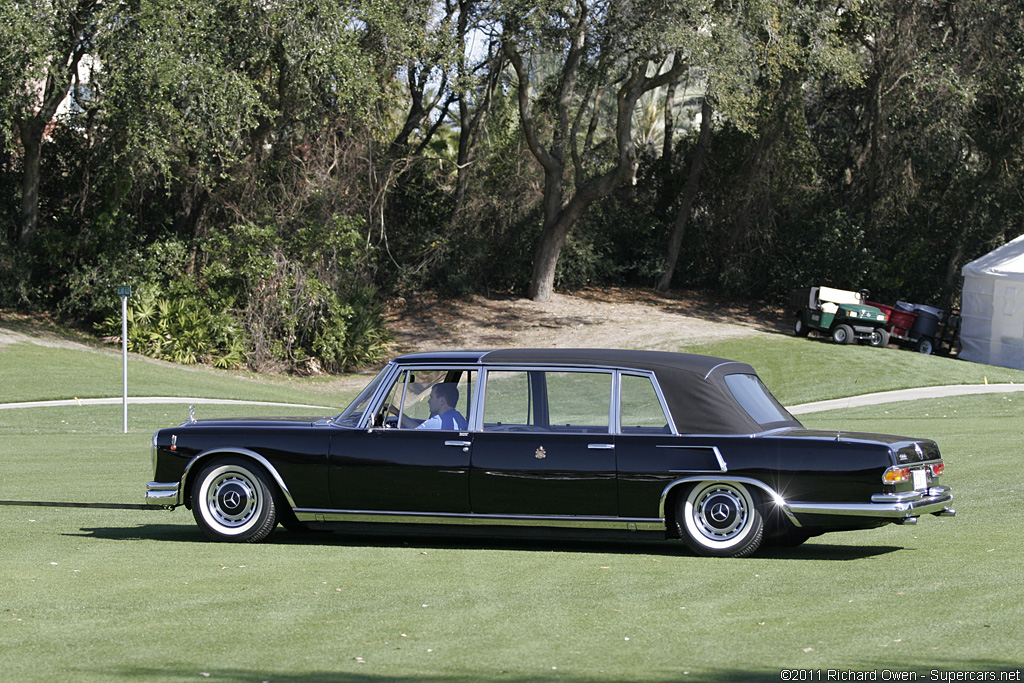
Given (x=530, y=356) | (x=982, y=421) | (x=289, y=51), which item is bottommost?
(x=982, y=421)

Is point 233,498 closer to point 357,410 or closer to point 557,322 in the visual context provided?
point 357,410

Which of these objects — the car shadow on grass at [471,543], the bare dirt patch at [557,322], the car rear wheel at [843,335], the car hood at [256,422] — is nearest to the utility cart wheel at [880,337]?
the car rear wheel at [843,335]

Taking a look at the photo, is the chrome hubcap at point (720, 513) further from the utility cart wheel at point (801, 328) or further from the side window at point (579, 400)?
the utility cart wheel at point (801, 328)

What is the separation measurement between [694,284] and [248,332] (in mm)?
18193

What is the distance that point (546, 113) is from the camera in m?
37.4

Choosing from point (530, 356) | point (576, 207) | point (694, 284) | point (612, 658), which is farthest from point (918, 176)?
point (612, 658)

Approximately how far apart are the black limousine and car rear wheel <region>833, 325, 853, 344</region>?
26.1 metres

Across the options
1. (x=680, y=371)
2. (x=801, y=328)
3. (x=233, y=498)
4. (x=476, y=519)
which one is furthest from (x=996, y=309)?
(x=233, y=498)

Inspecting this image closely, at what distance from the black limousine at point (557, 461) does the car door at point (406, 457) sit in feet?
0.03

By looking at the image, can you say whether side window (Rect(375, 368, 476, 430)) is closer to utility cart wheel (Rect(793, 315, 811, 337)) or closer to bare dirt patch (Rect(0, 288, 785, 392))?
bare dirt patch (Rect(0, 288, 785, 392))

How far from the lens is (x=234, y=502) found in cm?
865

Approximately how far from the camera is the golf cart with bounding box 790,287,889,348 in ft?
110

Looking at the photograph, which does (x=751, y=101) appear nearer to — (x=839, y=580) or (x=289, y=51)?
(x=289, y=51)

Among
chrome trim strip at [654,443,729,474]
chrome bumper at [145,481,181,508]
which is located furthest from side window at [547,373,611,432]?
chrome bumper at [145,481,181,508]
